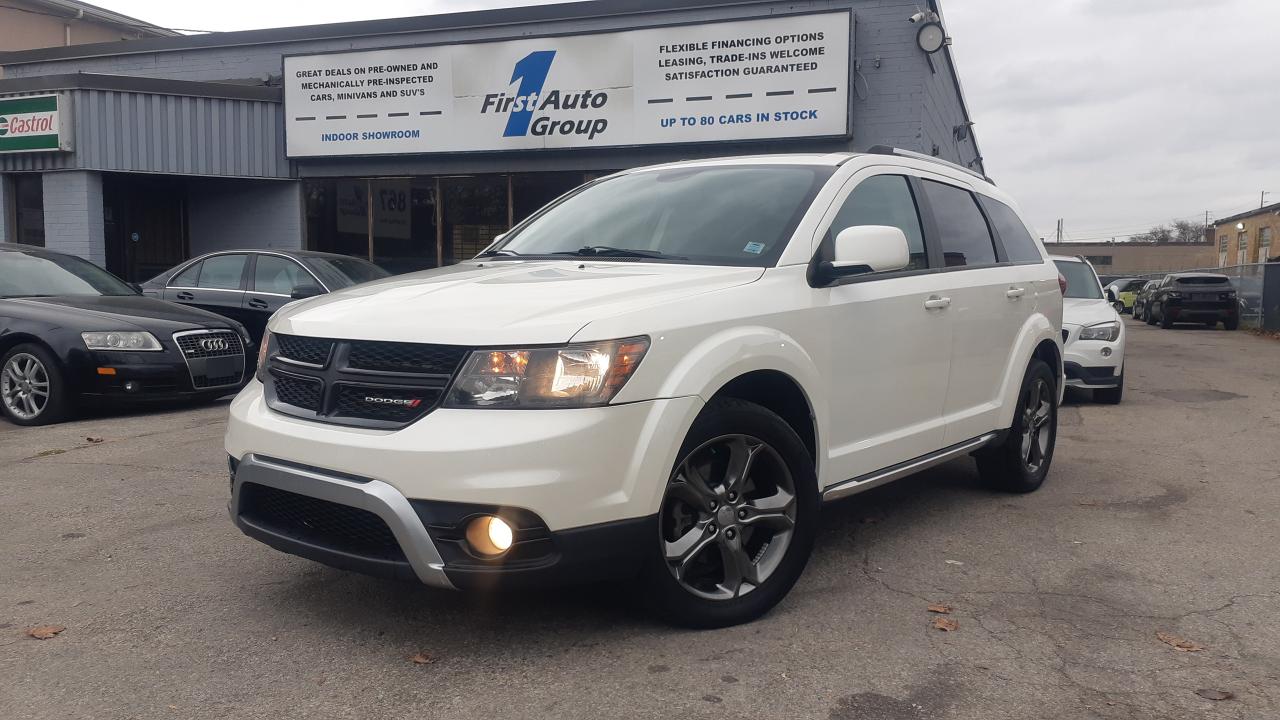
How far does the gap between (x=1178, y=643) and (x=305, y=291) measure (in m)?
8.49

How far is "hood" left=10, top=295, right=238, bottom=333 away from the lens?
802cm

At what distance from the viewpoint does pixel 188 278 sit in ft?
36.2

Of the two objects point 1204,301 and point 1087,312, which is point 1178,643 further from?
point 1204,301

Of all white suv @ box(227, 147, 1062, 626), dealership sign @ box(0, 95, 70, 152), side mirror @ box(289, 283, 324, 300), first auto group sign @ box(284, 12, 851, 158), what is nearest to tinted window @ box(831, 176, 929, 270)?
white suv @ box(227, 147, 1062, 626)

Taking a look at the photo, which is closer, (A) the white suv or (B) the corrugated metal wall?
(A) the white suv

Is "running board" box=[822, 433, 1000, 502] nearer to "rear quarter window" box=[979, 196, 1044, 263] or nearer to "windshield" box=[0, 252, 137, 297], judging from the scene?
"rear quarter window" box=[979, 196, 1044, 263]

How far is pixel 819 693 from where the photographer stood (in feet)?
10.0

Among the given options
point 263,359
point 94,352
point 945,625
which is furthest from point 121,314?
point 945,625

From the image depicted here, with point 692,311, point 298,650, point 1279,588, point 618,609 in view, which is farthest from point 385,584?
point 1279,588

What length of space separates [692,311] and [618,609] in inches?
43.9

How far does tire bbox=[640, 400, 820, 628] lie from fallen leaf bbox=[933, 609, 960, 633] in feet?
1.66

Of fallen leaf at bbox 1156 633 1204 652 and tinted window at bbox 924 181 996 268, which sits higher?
tinted window at bbox 924 181 996 268

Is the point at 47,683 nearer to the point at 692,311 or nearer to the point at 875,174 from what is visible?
the point at 692,311

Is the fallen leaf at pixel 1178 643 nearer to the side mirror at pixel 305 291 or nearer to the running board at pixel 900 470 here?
the running board at pixel 900 470
